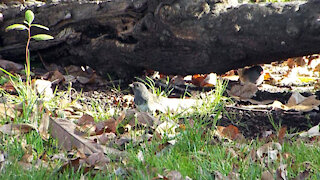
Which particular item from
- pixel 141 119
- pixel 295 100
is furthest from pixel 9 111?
pixel 295 100

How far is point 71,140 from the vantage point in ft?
10.3

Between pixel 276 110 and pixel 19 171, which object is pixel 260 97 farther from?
pixel 19 171

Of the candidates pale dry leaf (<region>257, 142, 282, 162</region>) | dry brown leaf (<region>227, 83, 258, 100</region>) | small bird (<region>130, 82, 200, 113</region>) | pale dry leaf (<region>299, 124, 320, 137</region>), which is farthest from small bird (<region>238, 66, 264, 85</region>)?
pale dry leaf (<region>257, 142, 282, 162</region>)

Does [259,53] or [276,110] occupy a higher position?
[259,53]

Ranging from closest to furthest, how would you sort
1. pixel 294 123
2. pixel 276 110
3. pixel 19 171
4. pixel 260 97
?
pixel 19 171 < pixel 294 123 < pixel 276 110 < pixel 260 97

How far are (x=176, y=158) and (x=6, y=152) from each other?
1.02 meters

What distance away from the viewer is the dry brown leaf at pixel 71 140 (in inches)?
120

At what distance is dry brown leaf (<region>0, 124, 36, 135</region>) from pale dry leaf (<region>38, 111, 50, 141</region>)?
0.05m

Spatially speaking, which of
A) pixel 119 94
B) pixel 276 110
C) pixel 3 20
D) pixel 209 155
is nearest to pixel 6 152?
pixel 209 155

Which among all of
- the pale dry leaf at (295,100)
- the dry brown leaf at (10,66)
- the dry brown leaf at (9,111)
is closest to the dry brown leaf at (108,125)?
the dry brown leaf at (9,111)

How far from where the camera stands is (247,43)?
170 inches

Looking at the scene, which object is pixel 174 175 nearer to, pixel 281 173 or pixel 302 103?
pixel 281 173

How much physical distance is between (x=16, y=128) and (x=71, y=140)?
397 millimetres

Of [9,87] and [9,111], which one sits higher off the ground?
[9,87]
